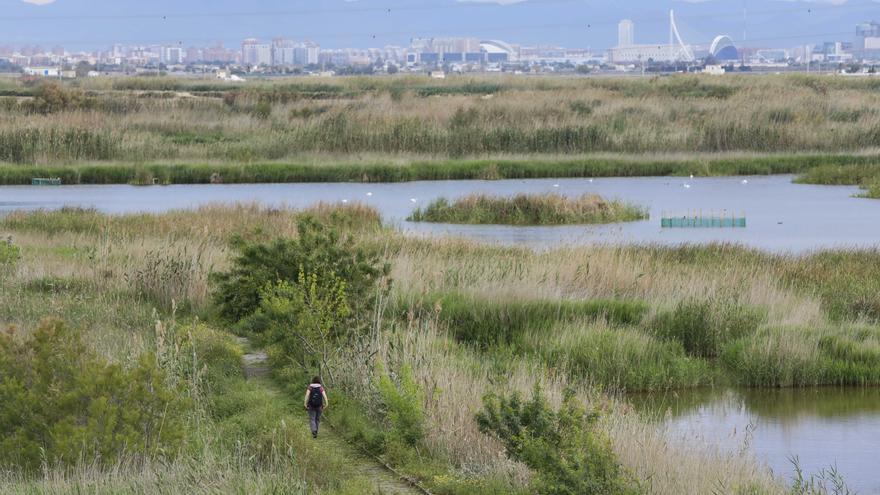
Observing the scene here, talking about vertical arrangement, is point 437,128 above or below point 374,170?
above

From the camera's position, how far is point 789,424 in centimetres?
1609

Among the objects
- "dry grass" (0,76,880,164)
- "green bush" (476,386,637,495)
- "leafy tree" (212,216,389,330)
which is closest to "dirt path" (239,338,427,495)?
"green bush" (476,386,637,495)

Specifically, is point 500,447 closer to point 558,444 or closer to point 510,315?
point 558,444

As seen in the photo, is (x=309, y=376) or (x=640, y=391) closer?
(x=309, y=376)

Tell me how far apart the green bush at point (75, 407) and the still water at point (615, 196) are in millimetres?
18437

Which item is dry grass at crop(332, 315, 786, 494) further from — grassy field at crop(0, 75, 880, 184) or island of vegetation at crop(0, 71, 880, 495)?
grassy field at crop(0, 75, 880, 184)

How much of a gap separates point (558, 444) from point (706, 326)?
8684 millimetres

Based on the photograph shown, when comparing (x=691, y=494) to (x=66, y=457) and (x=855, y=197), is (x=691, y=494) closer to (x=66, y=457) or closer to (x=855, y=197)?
(x=66, y=457)

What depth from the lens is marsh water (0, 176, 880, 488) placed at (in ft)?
49.3

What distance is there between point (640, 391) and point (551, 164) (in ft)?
110

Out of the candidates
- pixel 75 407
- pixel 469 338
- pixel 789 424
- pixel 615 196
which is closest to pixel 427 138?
pixel 615 196

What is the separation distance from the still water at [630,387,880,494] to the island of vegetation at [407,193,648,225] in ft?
59.5

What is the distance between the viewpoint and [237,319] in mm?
18000

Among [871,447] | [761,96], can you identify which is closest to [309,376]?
[871,447]
